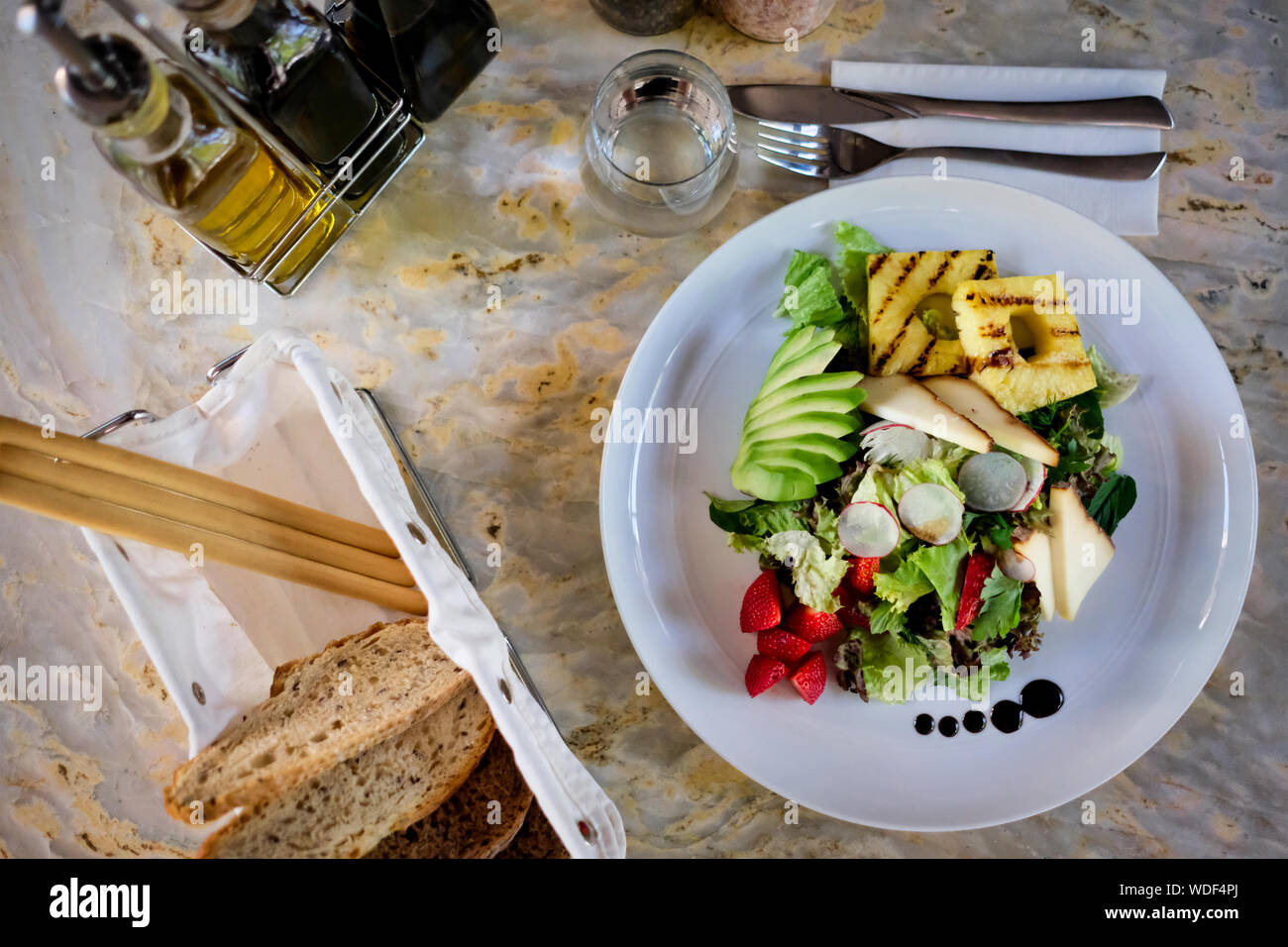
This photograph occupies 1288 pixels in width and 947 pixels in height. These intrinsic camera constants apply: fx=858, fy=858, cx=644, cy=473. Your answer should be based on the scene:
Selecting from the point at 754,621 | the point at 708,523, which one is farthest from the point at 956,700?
the point at 708,523

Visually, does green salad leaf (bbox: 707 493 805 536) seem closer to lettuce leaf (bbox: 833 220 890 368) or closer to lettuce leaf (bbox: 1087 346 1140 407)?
lettuce leaf (bbox: 833 220 890 368)

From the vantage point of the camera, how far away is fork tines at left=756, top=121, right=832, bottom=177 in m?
1.47

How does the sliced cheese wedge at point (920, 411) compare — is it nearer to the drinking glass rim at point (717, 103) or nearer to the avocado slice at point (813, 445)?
the avocado slice at point (813, 445)

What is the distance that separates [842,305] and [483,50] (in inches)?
29.1

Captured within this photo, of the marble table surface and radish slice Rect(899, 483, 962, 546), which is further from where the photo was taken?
the marble table surface

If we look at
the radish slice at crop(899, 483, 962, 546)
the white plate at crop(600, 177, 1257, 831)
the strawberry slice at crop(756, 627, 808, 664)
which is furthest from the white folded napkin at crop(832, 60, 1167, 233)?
the strawberry slice at crop(756, 627, 808, 664)

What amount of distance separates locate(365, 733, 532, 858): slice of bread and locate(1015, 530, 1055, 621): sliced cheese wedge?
860 mm

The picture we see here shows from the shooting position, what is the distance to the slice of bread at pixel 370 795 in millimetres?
1170

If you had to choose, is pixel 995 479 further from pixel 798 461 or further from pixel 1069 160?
pixel 1069 160

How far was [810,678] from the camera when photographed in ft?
4.43

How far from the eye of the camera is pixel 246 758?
119 cm

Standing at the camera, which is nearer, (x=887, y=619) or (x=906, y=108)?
(x=887, y=619)

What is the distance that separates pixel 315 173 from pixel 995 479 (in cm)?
116

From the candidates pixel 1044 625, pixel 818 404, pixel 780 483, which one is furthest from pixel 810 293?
pixel 1044 625
